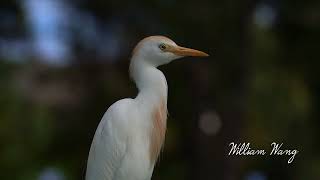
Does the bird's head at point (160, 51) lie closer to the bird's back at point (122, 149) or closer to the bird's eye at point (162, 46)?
the bird's eye at point (162, 46)

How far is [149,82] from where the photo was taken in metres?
1.92

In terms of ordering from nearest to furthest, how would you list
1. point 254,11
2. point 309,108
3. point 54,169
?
point 254,11 → point 309,108 → point 54,169

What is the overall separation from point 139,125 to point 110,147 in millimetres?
98

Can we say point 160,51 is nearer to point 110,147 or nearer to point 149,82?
point 149,82

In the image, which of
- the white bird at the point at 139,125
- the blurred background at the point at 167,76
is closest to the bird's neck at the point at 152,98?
the white bird at the point at 139,125

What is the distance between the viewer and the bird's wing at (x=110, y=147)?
74.8 inches

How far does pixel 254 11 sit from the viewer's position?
4.93m

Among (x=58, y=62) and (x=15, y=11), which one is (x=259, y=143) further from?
(x=15, y=11)

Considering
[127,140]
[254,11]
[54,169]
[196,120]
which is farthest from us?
[54,169]

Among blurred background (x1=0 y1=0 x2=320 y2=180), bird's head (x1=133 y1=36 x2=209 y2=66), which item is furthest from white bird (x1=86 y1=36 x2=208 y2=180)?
→ blurred background (x1=0 y1=0 x2=320 y2=180)

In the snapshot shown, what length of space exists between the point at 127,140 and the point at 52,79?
3.70m

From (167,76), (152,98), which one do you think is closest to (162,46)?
(152,98)

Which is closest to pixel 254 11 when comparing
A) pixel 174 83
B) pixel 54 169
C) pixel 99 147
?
pixel 174 83

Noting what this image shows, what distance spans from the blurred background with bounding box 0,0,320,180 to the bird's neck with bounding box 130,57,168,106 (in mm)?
2710
